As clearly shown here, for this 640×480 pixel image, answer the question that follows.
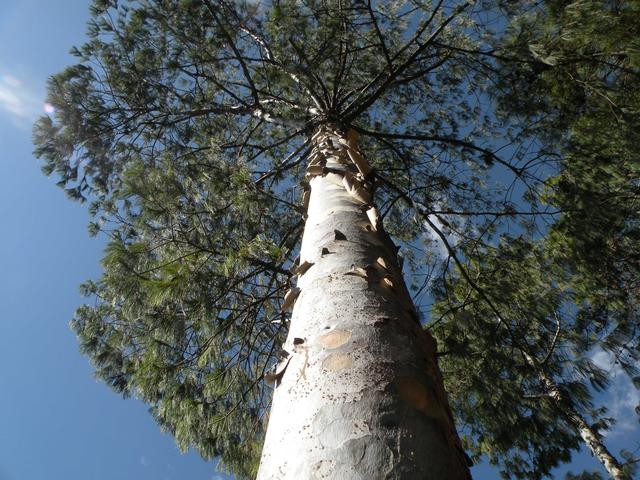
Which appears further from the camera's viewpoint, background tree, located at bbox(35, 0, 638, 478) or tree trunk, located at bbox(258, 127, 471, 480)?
background tree, located at bbox(35, 0, 638, 478)

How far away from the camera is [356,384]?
910 mm

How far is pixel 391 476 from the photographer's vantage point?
708mm

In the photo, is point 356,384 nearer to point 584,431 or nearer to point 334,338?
point 334,338

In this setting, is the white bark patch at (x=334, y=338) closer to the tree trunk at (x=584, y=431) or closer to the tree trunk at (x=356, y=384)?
the tree trunk at (x=356, y=384)

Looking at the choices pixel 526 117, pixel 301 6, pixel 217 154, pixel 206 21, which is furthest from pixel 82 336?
pixel 526 117

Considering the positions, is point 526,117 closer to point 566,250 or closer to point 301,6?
point 566,250

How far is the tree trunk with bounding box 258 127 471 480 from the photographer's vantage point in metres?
0.76

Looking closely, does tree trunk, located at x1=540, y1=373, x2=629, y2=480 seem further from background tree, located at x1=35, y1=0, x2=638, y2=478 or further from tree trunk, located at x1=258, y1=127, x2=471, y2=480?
tree trunk, located at x1=258, y1=127, x2=471, y2=480

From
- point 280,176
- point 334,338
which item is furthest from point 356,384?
point 280,176

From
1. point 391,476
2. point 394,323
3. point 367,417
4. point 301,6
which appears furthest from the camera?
point 301,6

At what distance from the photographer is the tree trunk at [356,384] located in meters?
0.76

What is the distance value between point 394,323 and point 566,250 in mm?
4176

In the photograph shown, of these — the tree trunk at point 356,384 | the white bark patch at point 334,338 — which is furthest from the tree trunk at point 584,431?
the white bark patch at point 334,338

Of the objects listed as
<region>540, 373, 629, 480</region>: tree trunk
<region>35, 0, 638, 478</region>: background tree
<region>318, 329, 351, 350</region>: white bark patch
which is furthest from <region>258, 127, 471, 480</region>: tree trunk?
<region>540, 373, 629, 480</region>: tree trunk
